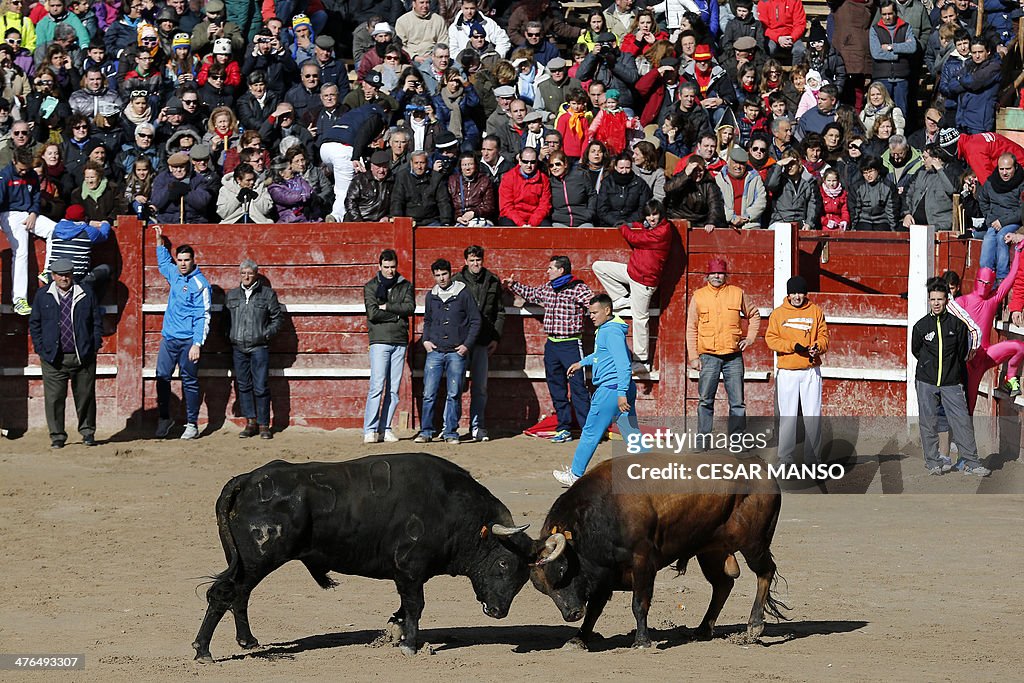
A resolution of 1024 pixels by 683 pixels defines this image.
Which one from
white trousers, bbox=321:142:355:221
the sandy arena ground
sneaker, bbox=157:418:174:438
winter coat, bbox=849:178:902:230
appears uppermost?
white trousers, bbox=321:142:355:221

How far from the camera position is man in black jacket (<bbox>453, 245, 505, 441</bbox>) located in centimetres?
1558

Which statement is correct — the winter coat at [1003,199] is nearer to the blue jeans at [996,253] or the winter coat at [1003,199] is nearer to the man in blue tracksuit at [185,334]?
the blue jeans at [996,253]

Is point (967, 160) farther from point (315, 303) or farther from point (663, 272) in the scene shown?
point (315, 303)

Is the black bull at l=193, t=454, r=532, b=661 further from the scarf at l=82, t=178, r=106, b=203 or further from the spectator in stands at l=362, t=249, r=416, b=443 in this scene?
the scarf at l=82, t=178, r=106, b=203

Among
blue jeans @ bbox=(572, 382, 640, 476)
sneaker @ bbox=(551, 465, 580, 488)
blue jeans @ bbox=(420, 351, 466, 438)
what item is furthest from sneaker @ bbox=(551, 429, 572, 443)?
blue jeans @ bbox=(572, 382, 640, 476)

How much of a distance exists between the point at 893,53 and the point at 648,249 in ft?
15.6

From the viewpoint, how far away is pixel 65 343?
49.9ft

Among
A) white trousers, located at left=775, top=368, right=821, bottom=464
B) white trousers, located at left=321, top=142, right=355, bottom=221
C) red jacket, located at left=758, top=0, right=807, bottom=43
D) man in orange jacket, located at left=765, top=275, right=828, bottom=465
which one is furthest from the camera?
red jacket, located at left=758, top=0, right=807, bottom=43

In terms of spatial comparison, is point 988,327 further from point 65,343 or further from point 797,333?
point 65,343

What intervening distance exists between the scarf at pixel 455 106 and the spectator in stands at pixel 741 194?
9.01ft

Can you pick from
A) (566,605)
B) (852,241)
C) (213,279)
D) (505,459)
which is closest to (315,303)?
(213,279)

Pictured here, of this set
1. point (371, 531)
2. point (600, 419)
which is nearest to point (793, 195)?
point (600, 419)

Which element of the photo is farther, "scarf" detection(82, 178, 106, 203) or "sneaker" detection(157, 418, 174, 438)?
"scarf" detection(82, 178, 106, 203)

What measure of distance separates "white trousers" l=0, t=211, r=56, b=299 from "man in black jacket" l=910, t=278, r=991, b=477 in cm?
790
